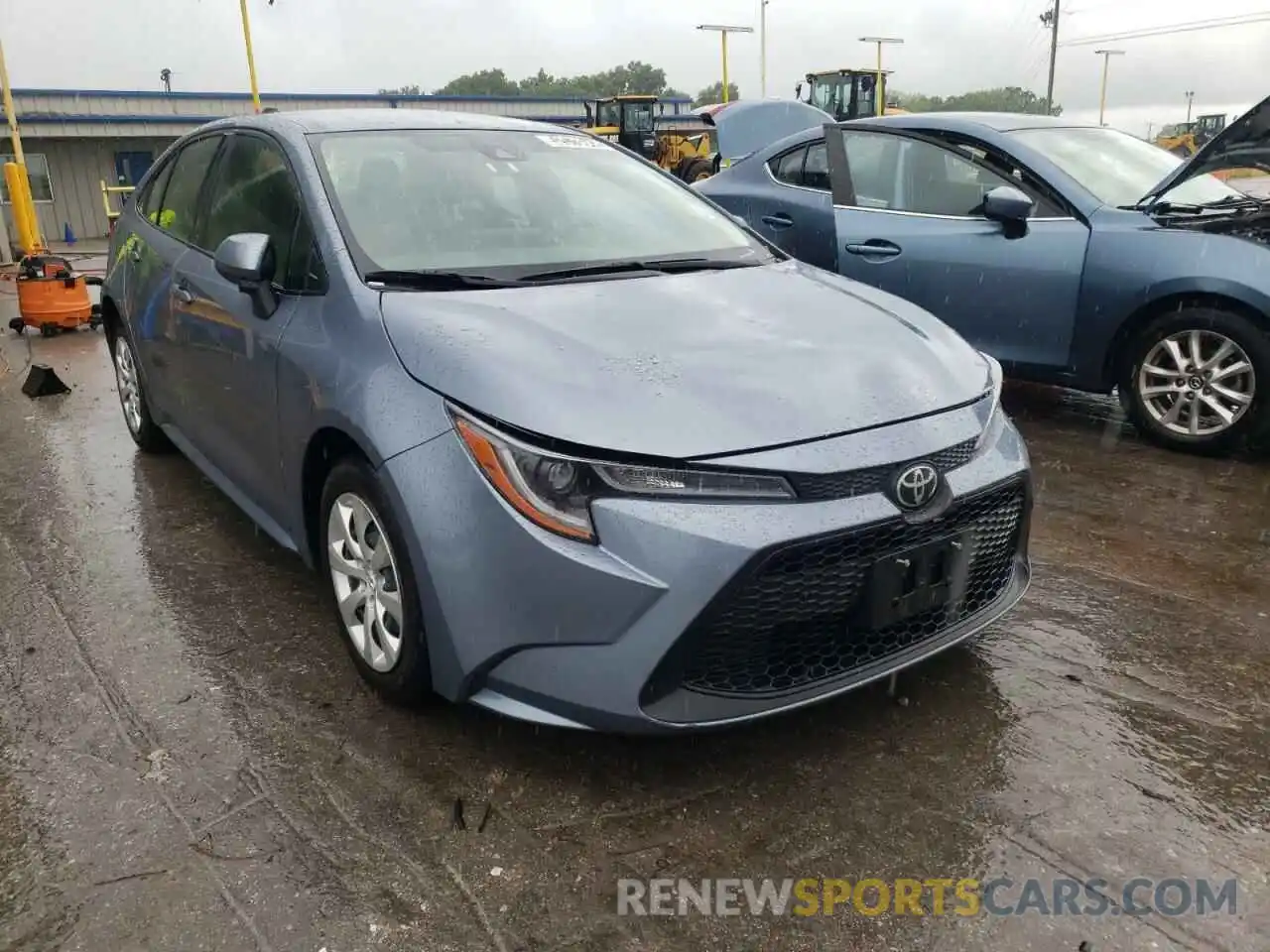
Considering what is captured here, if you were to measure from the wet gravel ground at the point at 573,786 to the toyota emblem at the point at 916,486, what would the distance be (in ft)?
2.24

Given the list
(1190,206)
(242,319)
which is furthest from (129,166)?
(1190,206)

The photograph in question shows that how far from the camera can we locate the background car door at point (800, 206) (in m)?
5.73

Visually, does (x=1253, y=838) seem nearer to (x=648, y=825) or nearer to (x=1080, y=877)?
(x=1080, y=877)

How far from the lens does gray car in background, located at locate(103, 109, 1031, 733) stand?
2.14 m

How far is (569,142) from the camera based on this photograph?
12.5ft

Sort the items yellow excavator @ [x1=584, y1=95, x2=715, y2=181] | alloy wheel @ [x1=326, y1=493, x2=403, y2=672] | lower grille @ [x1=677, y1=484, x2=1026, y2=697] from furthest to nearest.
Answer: yellow excavator @ [x1=584, y1=95, x2=715, y2=181] < alloy wheel @ [x1=326, y1=493, x2=403, y2=672] < lower grille @ [x1=677, y1=484, x2=1026, y2=697]

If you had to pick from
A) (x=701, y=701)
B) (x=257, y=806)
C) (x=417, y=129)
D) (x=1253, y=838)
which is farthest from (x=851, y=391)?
(x=417, y=129)

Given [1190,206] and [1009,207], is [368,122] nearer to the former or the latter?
[1009,207]

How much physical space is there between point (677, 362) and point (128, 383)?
143 inches

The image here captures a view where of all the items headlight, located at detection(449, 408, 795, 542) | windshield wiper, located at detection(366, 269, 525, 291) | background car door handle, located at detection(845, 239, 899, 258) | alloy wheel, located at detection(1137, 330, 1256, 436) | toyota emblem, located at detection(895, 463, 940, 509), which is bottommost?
alloy wheel, located at detection(1137, 330, 1256, 436)

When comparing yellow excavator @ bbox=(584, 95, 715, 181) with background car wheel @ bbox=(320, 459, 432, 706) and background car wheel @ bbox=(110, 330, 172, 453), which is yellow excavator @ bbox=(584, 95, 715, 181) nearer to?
background car wheel @ bbox=(110, 330, 172, 453)

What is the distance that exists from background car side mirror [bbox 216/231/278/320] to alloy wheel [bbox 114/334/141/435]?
196cm

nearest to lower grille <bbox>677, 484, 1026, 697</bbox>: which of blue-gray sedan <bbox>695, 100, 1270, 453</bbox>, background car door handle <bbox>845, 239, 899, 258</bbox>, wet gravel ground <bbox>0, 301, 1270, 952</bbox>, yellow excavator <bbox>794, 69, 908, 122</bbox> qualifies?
wet gravel ground <bbox>0, 301, 1270, 952</bbox>

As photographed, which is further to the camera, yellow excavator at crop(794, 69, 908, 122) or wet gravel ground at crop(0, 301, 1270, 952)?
yellow excavator at crop(794, 69, 908, 122)
